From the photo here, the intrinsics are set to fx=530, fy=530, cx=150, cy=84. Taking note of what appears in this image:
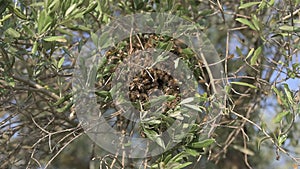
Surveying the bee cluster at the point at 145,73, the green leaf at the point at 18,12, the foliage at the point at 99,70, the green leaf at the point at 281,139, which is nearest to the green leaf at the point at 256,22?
the foliage at the point at 99,70

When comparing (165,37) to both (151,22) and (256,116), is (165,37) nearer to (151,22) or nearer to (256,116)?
(151,22)

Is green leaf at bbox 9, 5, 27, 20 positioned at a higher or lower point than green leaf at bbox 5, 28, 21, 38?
higher

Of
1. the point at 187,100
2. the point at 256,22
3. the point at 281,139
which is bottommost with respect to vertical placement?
the point at 281,139

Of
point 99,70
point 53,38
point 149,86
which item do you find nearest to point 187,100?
point 149,86

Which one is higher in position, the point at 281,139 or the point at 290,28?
the point at 290,28

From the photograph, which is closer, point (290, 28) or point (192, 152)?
point (192, 152)

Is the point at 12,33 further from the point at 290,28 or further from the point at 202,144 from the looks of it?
the point at 290,28

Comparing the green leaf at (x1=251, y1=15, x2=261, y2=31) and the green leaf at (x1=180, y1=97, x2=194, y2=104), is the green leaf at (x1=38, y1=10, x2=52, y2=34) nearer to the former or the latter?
the green leaf at (x1=180, y1=97, x2=194, y2=104)

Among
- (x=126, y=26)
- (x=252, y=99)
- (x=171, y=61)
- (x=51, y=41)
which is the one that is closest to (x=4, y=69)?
(x=51, y=41)

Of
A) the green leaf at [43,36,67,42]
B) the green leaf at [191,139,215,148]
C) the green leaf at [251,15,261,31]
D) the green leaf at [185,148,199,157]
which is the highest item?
the green leaf at [43,36,67,42]

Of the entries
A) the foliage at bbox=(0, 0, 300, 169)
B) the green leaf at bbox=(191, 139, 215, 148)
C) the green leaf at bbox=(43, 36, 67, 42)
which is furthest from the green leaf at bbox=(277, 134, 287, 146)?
the green leaf at bbox=(43, 36, 67, 42)

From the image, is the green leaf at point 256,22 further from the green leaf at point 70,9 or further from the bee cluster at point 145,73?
the green leaf at point 70,9
